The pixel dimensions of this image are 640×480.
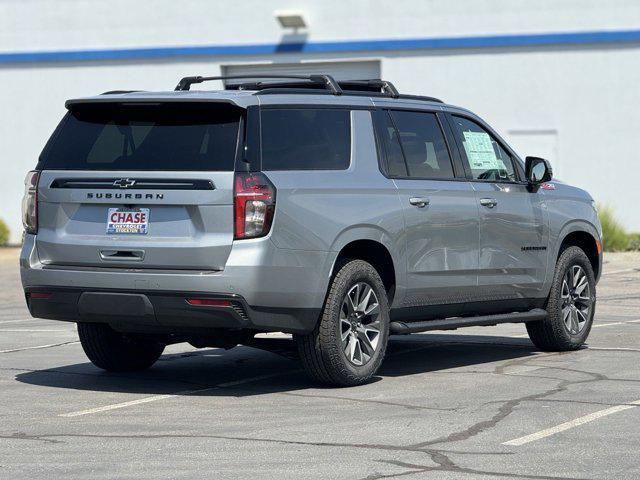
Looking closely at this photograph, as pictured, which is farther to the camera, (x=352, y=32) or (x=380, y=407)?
(x=352, y=32)

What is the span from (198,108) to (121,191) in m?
0.75

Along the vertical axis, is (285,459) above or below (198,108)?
below

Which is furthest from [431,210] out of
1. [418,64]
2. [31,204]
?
[418,64]

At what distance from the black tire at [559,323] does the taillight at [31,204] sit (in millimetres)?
4374

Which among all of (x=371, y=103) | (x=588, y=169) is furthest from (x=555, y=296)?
(x=588, y=169)

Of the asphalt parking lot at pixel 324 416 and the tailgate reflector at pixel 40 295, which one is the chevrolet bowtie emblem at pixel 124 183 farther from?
the asphalt parking lot at pixel 324 416

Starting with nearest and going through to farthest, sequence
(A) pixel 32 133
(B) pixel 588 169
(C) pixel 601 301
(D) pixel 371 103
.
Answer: (D) pixel 371 103
(C) pixel 601 301
(B) pixel 588 169
(A) pixel 32 133

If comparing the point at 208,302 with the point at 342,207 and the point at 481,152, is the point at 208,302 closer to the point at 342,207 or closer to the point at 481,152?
the point at 342,207

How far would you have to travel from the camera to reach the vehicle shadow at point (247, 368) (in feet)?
31.4

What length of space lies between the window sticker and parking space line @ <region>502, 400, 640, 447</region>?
109 inches

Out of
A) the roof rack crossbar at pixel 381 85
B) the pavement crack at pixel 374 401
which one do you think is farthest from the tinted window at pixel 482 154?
the pavement crack at pixel 374 401

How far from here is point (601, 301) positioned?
17.4 meters

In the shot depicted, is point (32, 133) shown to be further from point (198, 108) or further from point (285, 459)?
point (285, 459)

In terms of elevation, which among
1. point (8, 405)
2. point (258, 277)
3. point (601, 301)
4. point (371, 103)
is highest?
point (371, 103)
